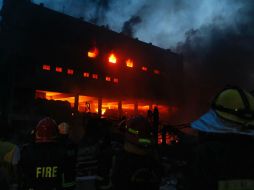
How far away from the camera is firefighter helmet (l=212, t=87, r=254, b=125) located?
1.60 metres

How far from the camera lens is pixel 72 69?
81.2ft

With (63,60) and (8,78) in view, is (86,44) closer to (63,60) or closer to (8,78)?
(63,60)

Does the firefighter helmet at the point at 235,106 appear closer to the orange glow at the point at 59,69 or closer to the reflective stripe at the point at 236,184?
the reflective stripe at the point at 236,184

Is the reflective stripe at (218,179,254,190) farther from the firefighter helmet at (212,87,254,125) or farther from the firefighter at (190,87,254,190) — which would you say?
the firefighter helmet at (212,87,254,125)

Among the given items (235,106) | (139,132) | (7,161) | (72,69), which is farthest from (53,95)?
(235,106)

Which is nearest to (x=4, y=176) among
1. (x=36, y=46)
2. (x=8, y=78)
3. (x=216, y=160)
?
(x=216, y=160)

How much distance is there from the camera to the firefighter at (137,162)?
2.60 metres

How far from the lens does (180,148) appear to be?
33.9 feet

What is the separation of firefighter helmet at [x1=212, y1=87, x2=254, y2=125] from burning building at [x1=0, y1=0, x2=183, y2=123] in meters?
19.7

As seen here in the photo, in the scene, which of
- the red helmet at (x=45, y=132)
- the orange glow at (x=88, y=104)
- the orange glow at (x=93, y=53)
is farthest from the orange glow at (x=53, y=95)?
the red helmet at (x=45, y=132)

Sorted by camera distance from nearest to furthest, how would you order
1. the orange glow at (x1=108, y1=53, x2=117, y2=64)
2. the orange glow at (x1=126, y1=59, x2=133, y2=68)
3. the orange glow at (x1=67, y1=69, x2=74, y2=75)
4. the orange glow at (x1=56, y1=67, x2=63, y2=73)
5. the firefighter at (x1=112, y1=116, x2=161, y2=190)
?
the firefighter at (x1=112, y1=116, x2=161, y2=190), the orange glow at (x1=56, y1=67, x2=63, y2=73), the orange glow at (x1=67, y1=69, x2=74, y2=75), the orange glow at (x1=108, y1=53, x2=117, y2=64), the orange glow at (x1=126, y1=59, x2=133, y2=68)

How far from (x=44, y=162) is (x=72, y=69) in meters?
22.0

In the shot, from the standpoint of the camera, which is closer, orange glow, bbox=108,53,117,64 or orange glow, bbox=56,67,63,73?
orange glow, bbox=56,67,63,73

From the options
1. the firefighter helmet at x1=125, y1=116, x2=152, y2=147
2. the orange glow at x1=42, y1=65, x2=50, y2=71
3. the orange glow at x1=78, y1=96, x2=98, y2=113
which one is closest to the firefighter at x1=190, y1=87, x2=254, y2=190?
the firefighter helmet at x1=125, y1=116, x2=152, y2=147
